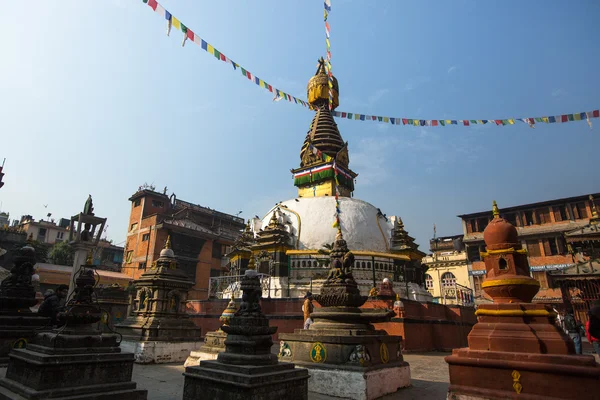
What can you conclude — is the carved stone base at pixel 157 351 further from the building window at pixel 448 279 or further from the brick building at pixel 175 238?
the building window at pixel 448 279

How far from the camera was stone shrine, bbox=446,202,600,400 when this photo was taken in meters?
4.82

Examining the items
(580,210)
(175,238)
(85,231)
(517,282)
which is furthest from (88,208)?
(580,210)

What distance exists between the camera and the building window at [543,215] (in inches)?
1307

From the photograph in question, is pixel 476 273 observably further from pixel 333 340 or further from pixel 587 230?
pixel 333 340

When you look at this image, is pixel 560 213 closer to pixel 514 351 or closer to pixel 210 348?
pixel 514 351

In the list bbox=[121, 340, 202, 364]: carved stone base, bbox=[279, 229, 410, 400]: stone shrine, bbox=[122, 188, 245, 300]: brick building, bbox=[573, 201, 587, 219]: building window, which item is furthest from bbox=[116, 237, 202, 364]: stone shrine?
bbox=[573, 201, 587, 219]: building window

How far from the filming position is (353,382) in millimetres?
6816

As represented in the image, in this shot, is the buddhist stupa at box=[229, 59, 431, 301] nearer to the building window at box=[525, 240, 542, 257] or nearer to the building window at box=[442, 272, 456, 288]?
the building window at box=[525, 240, 542, 257]

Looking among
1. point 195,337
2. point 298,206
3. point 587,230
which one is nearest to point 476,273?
point 587,230

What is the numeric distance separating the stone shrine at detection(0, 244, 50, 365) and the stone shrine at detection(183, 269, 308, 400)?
4.68 metres

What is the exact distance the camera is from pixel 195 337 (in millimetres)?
13648

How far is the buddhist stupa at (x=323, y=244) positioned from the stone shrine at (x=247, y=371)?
45.1 feet

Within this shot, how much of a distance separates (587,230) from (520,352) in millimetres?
22207

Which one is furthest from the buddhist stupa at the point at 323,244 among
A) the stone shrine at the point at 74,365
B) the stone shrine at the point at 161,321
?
the stone shrine at the point at 74,365
